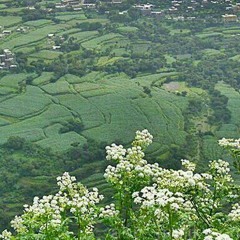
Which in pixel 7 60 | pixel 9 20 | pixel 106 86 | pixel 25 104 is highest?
pixel 25 104

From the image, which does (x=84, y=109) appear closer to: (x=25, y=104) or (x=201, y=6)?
(x=25, y=104)

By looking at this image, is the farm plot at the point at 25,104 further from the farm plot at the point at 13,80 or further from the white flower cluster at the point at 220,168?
the white flower cluster at the point at 220,168

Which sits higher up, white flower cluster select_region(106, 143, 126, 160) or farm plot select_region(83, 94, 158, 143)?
white flower cluster select_region(106, 143, 126, 160)

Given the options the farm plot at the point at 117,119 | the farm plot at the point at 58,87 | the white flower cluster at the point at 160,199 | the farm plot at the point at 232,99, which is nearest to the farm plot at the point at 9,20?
the farm plot at the point at 58,87

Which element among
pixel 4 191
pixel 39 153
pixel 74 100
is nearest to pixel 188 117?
pixel 74 100

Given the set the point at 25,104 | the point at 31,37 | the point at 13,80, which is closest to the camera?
the point at 25,104

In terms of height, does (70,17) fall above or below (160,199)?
below

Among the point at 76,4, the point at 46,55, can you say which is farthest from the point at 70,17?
the point at 46,55

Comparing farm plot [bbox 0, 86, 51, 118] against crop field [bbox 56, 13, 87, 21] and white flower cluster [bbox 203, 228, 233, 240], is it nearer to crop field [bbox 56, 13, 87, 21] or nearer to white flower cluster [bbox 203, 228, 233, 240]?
crop field [bbox 56, 13, 87, 21]

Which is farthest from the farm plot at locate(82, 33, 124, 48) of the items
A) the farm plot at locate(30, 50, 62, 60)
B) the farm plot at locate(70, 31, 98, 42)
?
the farm plot at locate(30, 50, 62, 60)
